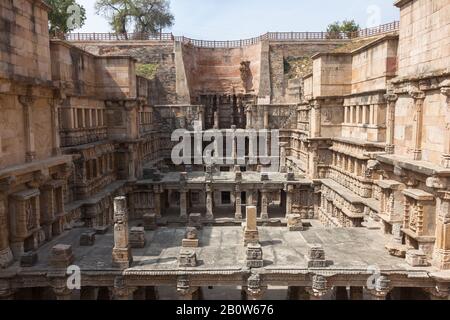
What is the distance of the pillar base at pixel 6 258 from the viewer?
42.1ft

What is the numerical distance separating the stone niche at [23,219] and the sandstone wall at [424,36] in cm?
1343

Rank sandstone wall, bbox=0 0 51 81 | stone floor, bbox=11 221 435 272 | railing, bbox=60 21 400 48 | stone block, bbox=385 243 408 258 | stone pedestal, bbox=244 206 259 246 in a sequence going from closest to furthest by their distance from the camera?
sandstone wall, bbox=0 0 51 81
stone floor, bbox=11 221 435 272
stone block, bbox=385 243 408 258
stone pedestal, bbox=244 206 259 246
railing, bbox=60 21 400 48

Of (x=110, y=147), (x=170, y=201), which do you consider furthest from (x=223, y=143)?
(x=110, y=147)

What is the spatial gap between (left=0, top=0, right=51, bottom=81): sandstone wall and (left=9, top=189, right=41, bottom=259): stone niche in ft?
12.9

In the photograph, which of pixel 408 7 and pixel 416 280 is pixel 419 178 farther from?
pixel 408 7

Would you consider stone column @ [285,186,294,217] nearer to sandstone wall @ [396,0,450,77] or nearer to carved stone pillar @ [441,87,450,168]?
sandstone wall @ [396,0,450,77]

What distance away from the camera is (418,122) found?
43.2 ft

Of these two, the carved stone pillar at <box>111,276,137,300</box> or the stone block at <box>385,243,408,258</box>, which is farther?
the stone block at <box>385,243,408,258</box>

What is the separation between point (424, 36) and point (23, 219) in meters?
14.3

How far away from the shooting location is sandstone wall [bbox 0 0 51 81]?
13.0 m

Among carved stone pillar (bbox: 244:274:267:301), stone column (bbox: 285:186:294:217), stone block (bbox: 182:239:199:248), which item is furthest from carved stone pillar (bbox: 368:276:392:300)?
stone column (bbox: 285:186:294:217)

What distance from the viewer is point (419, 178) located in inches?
502
